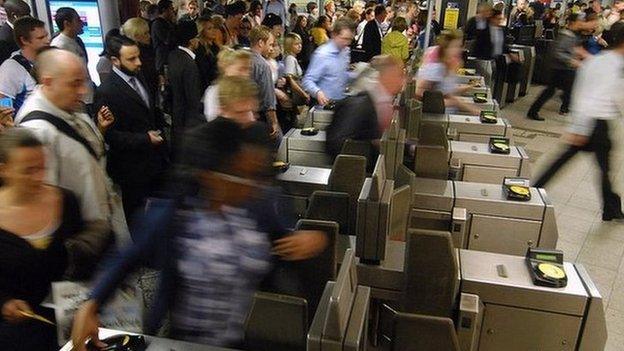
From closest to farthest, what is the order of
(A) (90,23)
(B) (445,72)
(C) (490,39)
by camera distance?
1. (B) (445,72)
2. (A) (90,23)
3. (C) (490,39)

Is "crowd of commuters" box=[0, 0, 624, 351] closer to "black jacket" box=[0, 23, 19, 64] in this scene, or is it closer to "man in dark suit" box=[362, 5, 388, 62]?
"black jacket" box=[0, 23, 19, 64]

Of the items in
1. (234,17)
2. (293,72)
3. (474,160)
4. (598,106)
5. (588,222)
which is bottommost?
(588,222)

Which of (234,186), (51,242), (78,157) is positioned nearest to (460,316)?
(234,186)

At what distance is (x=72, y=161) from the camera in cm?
223

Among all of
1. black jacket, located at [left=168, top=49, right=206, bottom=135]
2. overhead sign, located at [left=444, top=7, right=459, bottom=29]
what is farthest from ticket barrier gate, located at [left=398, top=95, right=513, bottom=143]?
overhead sign, located at [left=444, top=7, right=459, bottom=29]

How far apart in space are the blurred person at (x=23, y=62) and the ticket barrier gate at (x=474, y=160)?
106 inches

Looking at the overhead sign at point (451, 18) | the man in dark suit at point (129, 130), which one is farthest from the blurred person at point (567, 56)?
the man in dark suit at point (129, 130)

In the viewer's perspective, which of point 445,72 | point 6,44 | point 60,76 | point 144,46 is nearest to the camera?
point 60,76

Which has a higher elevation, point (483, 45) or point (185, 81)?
point (185, 81)

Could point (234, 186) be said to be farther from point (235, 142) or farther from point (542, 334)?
point (542, 334)

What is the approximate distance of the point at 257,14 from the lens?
8.45 m

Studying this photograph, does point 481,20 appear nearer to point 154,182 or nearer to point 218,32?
point 218,32

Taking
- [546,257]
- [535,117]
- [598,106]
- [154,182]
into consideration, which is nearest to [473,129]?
[598,106]

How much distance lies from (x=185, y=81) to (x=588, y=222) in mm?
3581
